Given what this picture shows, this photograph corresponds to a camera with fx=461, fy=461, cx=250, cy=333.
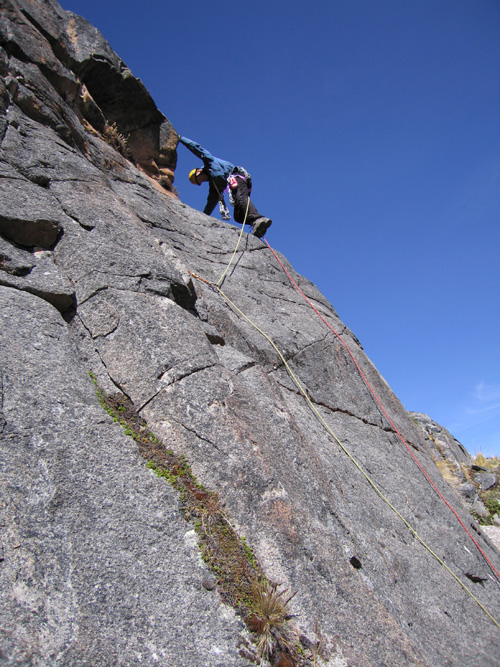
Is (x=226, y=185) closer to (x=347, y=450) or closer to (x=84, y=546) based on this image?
(x=347, y=450)

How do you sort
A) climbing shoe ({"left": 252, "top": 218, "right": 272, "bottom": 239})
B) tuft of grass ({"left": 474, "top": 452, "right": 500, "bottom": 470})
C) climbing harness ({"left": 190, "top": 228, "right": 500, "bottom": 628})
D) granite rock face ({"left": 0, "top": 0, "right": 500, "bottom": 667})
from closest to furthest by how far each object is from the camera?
granite rock face ({"left": 0, "top": 0, "right": 500, "bottom": 667}) → climbing harness ({"left": 190, "top": 228, "right": 500, "bottom": 628}) → climbing shoe ({"left": 252, "top": 218, "right": 272, "bottom": 239}) → tuft of grass ({"left": 474, "top": 452, "right": 500, "bottom": 470})

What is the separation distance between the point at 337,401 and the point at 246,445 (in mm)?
3300

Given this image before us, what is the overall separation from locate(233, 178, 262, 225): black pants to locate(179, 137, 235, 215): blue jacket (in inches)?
23.1

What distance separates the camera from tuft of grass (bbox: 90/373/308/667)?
9.99 feet

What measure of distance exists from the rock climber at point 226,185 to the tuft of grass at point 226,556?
7.28m

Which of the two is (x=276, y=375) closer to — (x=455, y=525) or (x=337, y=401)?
(x=337, y=401)

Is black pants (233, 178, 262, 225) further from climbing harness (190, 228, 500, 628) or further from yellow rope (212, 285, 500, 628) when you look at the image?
yellow rope (212, 285, 500, 628)

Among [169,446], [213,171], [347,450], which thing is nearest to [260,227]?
[213,171]

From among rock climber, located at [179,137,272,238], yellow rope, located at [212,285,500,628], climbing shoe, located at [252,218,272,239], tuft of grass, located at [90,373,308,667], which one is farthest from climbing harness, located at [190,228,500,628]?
tuft of grass, located at [90,373,308,667]

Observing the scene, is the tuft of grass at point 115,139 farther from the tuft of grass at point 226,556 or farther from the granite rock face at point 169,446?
the tuft of grass at point 226,556

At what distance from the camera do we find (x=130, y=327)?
4.76 m

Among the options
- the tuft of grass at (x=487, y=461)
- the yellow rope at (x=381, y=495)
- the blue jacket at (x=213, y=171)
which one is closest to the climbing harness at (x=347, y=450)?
the yellow rope at (x=381, y=495)

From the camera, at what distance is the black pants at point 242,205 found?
1073 cm

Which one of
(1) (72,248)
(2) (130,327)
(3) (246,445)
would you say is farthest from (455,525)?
(1) (72,248)
